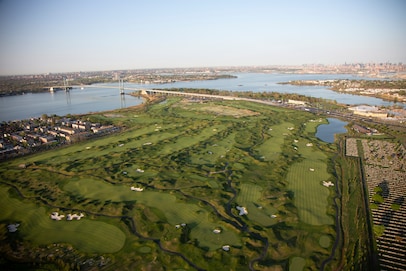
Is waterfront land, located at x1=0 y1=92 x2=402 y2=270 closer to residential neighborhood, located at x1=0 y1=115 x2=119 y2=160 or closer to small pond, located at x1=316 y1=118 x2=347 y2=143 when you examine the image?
residential neighborhood, located at x1=0 y1=115 x2=119 y2=160

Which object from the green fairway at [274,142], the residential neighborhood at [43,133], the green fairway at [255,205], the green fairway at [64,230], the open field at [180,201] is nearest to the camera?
the open field at [180,201]

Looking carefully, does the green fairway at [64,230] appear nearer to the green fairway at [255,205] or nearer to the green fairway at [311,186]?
the green fairway at [255,205]

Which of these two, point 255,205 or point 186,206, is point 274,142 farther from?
point 186,206

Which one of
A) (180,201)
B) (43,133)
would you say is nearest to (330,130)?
(180,201)

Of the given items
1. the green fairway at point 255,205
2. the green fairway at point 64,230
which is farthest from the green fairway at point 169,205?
the green fairway at point 64,230

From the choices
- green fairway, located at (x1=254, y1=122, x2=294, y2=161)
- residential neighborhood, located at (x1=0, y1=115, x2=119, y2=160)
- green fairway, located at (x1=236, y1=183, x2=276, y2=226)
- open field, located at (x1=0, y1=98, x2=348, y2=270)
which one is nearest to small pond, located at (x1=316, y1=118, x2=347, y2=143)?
open field, located at (x1=0, y1=98, x2=348, y2=270)

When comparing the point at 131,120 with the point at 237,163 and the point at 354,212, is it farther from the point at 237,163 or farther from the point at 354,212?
the point at 354,212

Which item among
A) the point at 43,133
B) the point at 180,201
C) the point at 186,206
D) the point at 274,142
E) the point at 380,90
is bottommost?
the point at 186,206

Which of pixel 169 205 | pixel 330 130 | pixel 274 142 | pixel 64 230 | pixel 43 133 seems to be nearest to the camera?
pixel 64 230
